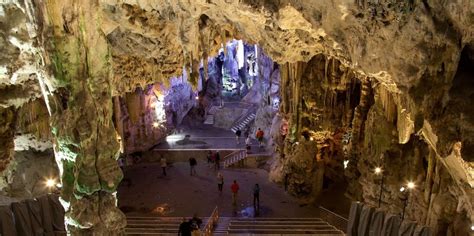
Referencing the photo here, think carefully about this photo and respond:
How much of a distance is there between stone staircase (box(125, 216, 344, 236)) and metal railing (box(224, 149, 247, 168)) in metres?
6.67

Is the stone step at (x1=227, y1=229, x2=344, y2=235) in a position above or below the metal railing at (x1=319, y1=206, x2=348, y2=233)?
below

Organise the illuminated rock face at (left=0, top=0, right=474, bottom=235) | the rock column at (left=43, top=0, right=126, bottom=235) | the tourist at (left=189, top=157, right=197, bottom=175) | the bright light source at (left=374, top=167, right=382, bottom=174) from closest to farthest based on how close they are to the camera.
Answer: the illuminated rock face at (left=0, top=0, right=474, bottom=235)
the rock column at (left=43, top=0, right=126, bottom=235)
the bright light source at (left=374, top=167, right=382, bottom=174)
the tourist at (left=189, top=157, right=197, bottom=175)

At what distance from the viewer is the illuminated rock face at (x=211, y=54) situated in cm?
606

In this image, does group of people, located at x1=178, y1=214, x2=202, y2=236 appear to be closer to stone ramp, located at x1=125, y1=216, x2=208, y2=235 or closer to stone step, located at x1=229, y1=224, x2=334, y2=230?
stone ramp, located at x1=125, y1=216, x2=208, y2=235

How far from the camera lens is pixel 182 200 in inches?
605

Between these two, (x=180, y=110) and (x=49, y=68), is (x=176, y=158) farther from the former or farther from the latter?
(x=49, y=68)

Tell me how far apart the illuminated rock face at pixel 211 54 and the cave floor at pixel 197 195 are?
4432mm

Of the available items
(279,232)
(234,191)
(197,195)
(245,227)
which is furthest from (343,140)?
(279,232)

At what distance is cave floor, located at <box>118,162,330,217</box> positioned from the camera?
14.6 m

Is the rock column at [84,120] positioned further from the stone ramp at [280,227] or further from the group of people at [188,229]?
the stone ramp at [280,227]

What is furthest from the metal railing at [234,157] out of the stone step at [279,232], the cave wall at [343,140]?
the stone step at [279,232]

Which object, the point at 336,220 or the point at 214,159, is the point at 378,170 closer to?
the point at 336,220

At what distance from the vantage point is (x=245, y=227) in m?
12.0

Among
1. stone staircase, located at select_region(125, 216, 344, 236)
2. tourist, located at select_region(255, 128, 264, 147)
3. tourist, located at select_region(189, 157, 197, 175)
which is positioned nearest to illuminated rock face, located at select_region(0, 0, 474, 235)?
stone staircase, located at select_region(125, 216, 344, 236)
